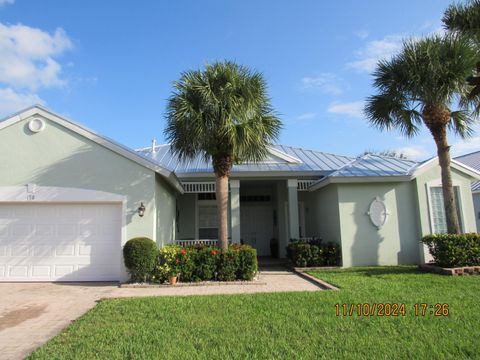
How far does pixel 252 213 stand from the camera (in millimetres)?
18109

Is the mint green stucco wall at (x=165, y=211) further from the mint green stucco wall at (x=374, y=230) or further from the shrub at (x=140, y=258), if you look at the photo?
the mint green stucco wall at (x=374, y=230)

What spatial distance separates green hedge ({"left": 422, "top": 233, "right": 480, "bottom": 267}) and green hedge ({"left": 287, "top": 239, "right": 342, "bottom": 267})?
324cm

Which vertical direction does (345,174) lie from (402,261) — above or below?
above

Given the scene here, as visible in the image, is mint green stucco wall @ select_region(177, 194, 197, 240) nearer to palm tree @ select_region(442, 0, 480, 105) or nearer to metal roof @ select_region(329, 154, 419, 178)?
metal roof @ select_region(329, 154, 419, 178)

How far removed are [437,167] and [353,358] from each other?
11.2 meters

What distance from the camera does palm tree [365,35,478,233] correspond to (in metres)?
10.5

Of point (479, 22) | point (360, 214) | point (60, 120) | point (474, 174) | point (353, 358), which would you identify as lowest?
point (353, 358)

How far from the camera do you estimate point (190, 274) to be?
10.1 m

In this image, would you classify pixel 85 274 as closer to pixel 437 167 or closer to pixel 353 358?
pixel 353 358

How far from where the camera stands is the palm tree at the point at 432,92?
10.5 metres

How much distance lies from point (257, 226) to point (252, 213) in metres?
0.71

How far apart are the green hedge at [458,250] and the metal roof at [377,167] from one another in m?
2.94

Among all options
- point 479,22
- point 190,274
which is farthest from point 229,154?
point 479,22

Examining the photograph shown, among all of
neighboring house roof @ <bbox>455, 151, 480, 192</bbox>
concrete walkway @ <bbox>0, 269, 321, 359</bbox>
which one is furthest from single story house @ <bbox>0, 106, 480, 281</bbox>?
neighboring house roof @ <bbox>455, 151, 480, 192</bbox>
